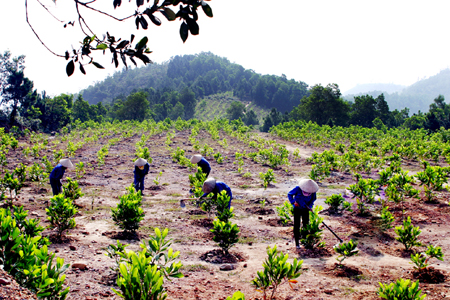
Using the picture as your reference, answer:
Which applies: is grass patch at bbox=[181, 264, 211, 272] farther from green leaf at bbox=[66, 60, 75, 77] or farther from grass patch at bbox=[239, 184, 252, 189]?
grass patch at bbox=[239, 184, 252, 189]

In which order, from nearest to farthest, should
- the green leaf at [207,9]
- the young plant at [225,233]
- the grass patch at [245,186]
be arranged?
the green leaf at [207,9]
the young plant at [225,233]
the grass patch at [245,186]

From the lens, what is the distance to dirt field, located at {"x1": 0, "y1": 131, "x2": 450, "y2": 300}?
3.55 metres

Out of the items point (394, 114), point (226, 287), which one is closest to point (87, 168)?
point (226, 287)

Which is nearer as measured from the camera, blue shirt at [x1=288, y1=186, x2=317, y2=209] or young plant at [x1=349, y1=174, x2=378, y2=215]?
blue shirt at [x1=288, y1=186, x2=317, y2=209]

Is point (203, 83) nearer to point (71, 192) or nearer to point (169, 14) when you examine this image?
point (71, 192)

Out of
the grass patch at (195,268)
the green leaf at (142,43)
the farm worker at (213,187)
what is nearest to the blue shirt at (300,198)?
the farm worker at (213,187)

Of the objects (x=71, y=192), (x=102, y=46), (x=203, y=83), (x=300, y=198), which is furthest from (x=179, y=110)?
(x=102, y=46)

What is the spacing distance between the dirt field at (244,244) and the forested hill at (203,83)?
79138 mm

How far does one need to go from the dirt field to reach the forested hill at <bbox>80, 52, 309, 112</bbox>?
79138mm

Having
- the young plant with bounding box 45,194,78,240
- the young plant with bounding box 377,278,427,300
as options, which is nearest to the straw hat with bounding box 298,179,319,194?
Result: the young plant with bounding box 377,278,427,300

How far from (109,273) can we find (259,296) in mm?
2029

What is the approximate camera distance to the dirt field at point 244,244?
11.7ft

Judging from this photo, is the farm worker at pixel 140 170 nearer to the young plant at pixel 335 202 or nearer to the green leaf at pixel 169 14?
the young plant at pixel 335 202

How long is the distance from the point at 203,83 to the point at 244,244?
321ft
